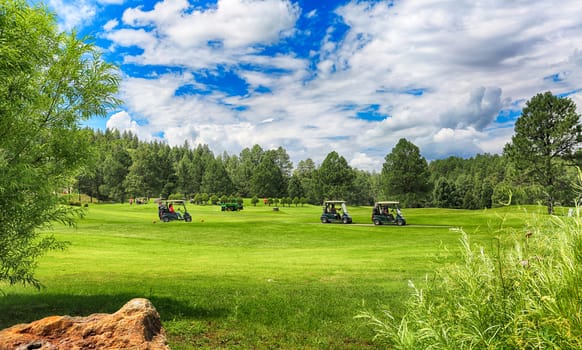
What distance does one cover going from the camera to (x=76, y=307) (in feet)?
27.2

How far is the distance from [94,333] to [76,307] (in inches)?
198

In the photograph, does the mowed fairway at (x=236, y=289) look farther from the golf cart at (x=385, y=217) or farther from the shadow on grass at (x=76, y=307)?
the golf cart at (x=385, y=217)

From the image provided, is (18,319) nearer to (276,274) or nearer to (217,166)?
(276,274)

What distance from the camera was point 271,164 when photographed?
99188mm

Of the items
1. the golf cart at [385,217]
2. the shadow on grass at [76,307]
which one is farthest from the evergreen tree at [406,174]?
the shadow on grass at [76,307]

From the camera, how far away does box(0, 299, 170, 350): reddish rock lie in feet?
12.8

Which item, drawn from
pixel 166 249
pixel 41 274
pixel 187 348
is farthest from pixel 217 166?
pixel 187 348

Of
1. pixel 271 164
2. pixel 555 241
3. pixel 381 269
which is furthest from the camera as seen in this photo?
pixel 271 164

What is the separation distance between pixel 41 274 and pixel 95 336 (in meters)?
9.88

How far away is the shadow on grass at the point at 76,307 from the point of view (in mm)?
7816

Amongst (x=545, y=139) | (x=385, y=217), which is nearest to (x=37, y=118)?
(x=385, y=217)

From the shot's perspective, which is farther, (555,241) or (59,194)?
(59,194)

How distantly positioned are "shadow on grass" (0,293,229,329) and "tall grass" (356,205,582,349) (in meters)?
5.10

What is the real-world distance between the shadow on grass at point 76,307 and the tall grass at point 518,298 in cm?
510
